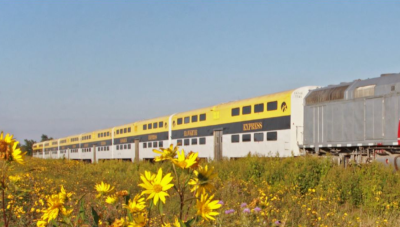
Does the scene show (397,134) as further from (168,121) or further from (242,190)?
(168,121)

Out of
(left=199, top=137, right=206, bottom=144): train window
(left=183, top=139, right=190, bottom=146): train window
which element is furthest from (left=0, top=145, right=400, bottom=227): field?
(left=183, top=139, right=190, bottom=146): train window

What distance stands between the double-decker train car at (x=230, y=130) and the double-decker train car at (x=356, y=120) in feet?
2.45

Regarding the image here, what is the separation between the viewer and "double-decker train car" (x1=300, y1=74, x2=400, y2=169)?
1492cm

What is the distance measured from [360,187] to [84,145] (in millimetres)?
42809

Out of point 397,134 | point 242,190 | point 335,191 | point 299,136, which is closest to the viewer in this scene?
point 335,191

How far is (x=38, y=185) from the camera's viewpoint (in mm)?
10469

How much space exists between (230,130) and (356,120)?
26.2ft

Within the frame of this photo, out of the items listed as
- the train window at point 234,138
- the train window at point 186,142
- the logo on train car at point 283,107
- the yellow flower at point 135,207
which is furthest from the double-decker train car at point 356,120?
the yellow flower at point 135,207

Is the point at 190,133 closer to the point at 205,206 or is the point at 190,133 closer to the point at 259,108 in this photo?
the point at 259,108

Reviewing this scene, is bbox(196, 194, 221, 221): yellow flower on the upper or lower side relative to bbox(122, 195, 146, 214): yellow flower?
upper

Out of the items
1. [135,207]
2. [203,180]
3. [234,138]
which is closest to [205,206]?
[203,180]

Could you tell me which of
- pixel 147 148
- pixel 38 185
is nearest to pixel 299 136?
pixel 38 185

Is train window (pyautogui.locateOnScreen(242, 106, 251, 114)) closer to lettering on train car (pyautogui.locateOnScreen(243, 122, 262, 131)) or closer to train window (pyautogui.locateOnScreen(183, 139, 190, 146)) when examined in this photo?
lettering on train car (pyautogui.locateOnScreen(243, 122, 262, 131))

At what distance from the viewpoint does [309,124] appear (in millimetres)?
18203
